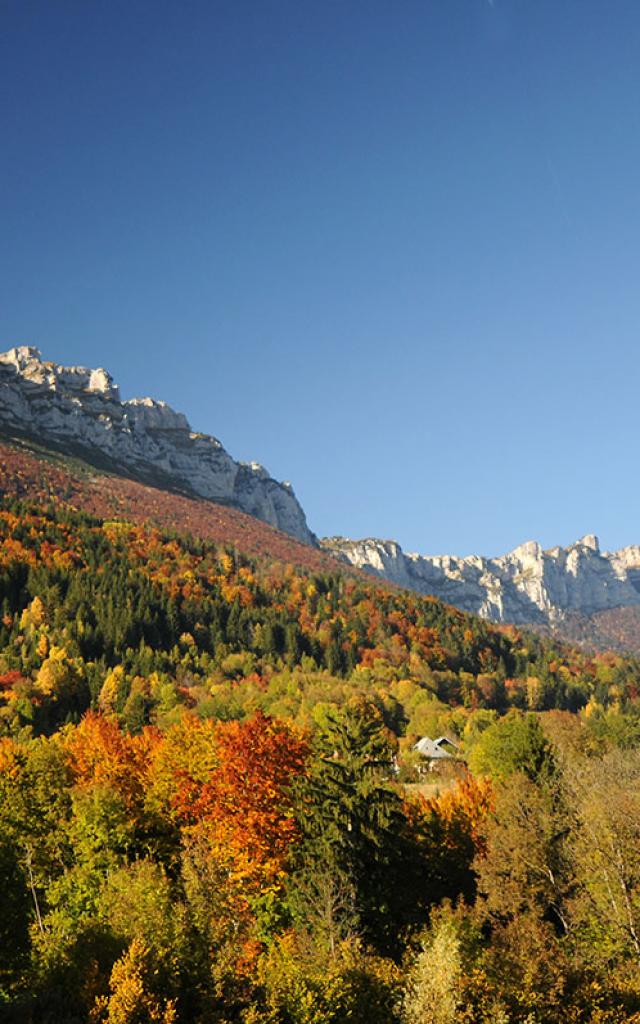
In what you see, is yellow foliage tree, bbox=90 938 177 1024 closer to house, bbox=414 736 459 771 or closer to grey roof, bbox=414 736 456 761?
house, bbox=414 736 459 771

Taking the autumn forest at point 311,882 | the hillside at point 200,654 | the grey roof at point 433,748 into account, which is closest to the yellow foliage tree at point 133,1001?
the autumn forest at point 311,882

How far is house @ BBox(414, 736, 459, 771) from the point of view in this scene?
10048cm

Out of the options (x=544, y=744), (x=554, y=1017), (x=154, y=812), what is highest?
(x=544, y=744)

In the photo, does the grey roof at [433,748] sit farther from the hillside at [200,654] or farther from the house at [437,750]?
the hillside at [200,654]

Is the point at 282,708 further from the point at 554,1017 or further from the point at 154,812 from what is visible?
the point at 554,1017

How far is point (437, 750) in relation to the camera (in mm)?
106062

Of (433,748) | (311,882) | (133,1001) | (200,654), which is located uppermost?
(311,882)

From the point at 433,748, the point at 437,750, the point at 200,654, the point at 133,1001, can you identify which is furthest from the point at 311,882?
the point at 200,654

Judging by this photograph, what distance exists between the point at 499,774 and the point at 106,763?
3679 cm

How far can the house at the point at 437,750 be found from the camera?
100 meters

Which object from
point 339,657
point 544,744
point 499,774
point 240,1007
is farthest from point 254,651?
point 240,1007

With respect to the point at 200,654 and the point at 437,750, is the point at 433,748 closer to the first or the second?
the point at 437,750

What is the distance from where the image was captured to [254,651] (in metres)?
175

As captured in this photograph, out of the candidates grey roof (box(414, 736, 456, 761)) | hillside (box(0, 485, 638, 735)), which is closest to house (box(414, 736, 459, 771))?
grey roof (box(414, 736, 456, 761))
